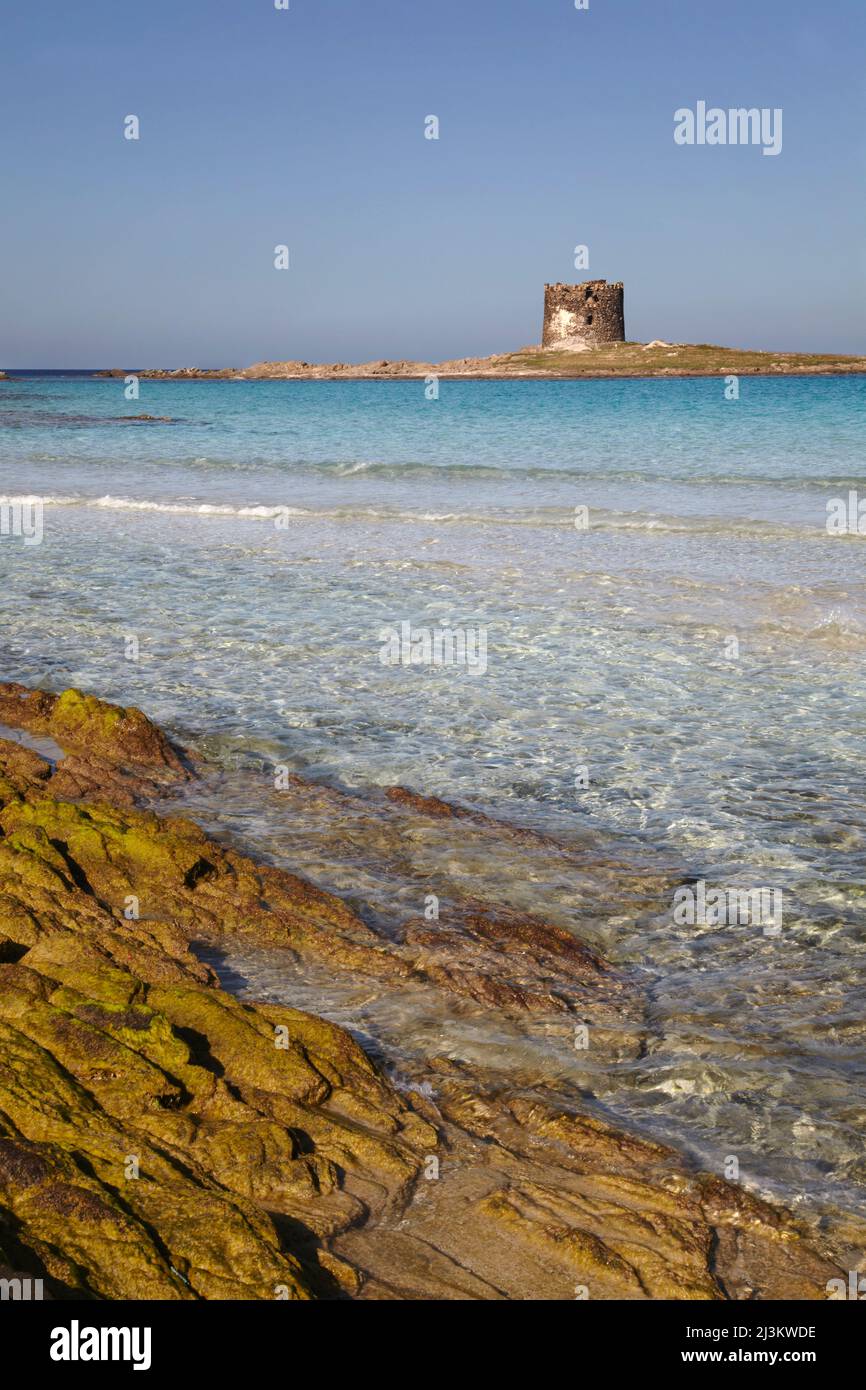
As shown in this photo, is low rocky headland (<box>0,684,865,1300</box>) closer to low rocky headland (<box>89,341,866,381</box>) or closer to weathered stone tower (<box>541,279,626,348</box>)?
low rocky headland (<box>89,341,866,381</box>)

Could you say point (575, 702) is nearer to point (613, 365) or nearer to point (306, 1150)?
point (306, 1150)

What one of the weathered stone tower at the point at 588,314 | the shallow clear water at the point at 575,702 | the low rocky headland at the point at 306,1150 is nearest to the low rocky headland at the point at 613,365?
the weathered stone tower at the point at 588,314

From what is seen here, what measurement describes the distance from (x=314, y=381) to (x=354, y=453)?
102239 millimetres

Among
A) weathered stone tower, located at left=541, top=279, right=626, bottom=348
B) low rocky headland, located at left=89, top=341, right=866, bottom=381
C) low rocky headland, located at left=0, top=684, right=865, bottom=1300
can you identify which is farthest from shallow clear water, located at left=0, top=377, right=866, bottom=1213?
weathered stone tower, located at left=541, top=279, right=626, bottom=348

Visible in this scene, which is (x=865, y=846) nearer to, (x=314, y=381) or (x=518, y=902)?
(x=518, y=902)

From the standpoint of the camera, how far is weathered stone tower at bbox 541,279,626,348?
12544 cm

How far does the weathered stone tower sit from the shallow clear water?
99.9 meters

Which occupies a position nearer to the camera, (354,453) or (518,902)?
(518,902)

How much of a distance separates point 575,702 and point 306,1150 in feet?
24.3

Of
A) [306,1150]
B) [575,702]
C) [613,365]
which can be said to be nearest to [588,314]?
[613,365]

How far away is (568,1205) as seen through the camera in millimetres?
4328

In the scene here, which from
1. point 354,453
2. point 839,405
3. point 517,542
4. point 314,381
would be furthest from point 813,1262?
point 314,381

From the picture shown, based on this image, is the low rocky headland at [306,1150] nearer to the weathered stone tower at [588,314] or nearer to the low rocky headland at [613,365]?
the low rocky headland at [613,365]

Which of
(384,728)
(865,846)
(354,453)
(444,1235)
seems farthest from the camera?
(354,453)
